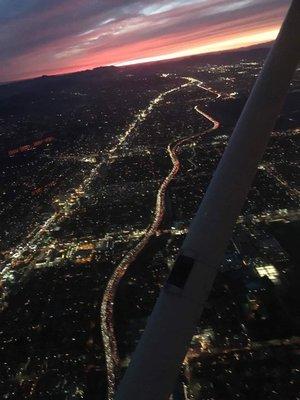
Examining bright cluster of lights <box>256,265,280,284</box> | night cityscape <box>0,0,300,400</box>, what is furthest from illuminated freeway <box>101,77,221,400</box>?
bright cluster of lights <box>256,265,280,284</box>

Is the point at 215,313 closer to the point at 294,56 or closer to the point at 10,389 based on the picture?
the point at 10,389

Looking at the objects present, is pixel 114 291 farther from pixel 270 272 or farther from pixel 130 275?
pixel 270 272

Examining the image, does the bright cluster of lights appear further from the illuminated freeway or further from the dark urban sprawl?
the illuminated freeway

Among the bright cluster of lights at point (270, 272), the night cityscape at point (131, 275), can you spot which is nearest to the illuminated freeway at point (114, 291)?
the night cityscape at point (131, 275)

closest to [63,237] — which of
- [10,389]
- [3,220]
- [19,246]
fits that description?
[19,246]

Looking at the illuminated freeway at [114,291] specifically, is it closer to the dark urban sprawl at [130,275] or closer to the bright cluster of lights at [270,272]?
the dark urban sprawl at [130,275]
